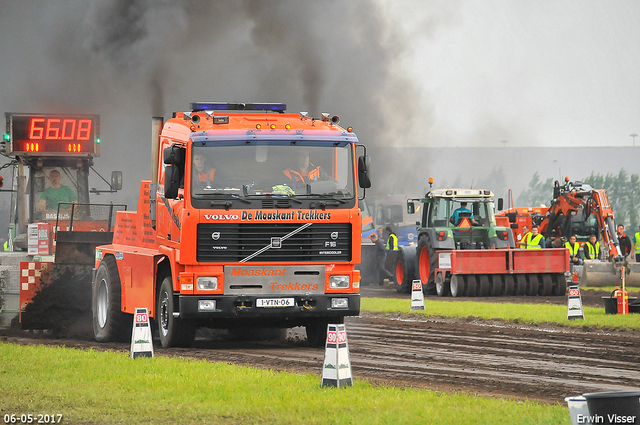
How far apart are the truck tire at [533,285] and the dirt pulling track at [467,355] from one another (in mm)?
7649

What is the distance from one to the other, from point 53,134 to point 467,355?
40.0ft

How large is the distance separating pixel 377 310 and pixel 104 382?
1132 cm

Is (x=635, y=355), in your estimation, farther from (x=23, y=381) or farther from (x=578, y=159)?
(x=578, y=159)

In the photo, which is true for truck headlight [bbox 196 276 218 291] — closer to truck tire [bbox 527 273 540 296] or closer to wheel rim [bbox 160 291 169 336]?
wheel rim [bbox 160 291 169 336]

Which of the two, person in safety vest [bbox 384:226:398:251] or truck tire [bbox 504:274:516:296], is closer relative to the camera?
truck tire [bbox 504:274:516:296]

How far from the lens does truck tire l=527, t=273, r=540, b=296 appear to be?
2555cm

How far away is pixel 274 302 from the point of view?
42.4 feet

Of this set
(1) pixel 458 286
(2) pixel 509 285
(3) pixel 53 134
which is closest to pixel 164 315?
(3) pixel 53 134

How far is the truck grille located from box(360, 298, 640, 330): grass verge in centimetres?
633

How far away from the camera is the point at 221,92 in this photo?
84.5ft

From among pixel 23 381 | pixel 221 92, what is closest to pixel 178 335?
pixel 23 381

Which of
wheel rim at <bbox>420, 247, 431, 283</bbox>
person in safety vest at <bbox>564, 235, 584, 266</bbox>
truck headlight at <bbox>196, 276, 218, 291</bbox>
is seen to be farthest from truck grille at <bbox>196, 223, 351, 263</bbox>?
person in safety vest at <bbox>564, 235, 584, 266</bbox>

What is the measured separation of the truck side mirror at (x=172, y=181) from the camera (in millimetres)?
12844

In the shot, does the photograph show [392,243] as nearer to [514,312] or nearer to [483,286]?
[483,286]
